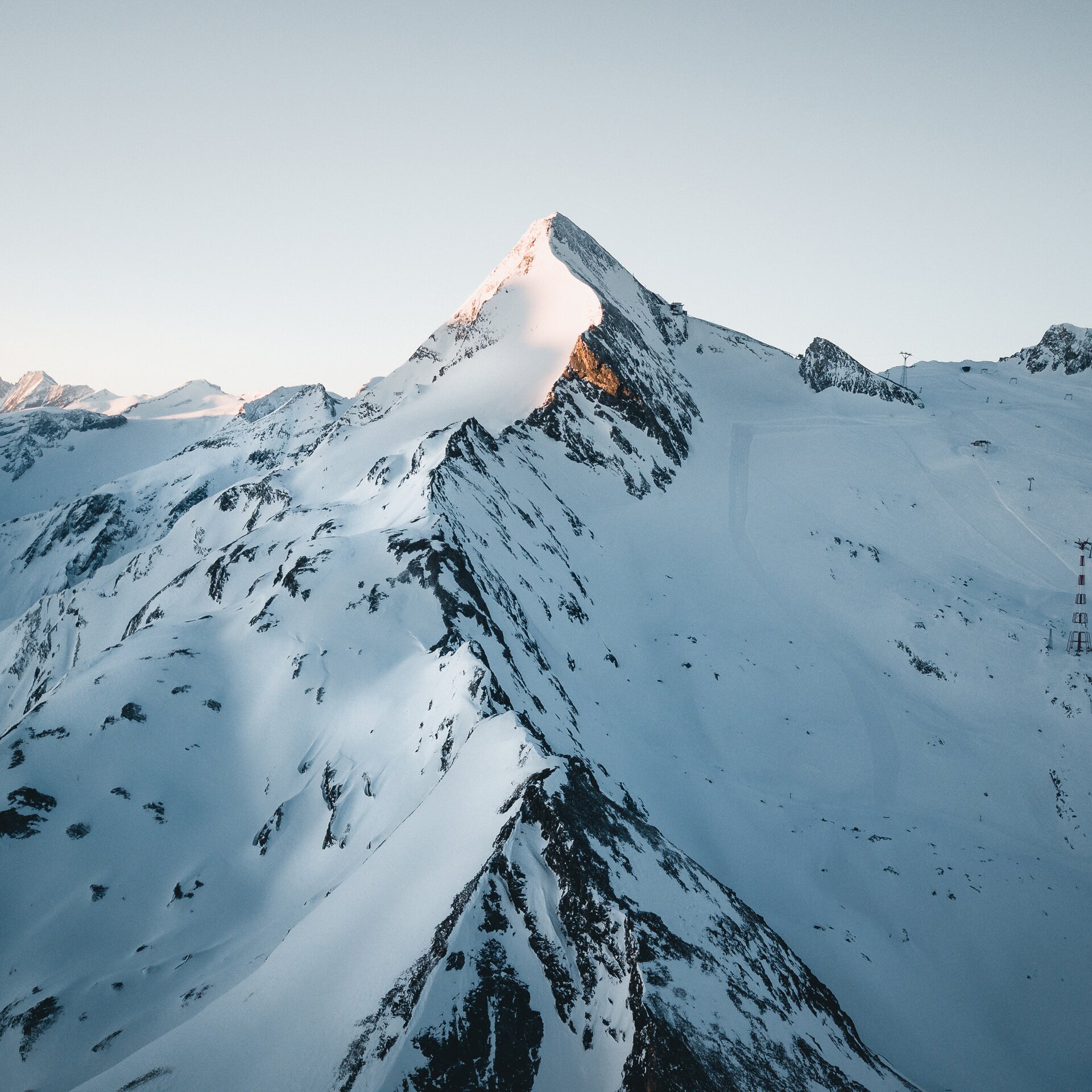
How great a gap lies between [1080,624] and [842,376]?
173ft

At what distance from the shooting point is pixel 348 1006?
41.0 feet

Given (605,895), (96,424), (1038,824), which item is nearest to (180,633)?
(605,895)

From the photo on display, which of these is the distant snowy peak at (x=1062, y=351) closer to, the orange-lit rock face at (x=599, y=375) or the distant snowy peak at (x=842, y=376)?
the distant snowy peak at (x=842, y=376)

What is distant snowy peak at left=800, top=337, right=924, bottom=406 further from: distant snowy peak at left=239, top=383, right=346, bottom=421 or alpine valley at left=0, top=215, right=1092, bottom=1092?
distant snowy peak at left=239, top=383, right=346, bottom=421

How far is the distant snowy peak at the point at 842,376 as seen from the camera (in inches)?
3356

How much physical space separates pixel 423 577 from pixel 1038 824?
30.4 m

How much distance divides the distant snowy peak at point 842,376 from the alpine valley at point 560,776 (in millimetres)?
23160

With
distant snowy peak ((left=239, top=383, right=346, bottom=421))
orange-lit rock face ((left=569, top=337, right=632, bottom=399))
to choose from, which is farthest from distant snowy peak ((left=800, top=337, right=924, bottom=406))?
distant snowy peak ((left=239, top=383, right=346, bottom=421))

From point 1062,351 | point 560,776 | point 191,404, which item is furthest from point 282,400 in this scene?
point 560,776

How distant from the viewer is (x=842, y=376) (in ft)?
290

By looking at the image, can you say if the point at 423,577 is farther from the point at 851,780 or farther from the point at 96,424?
the point at 96,424

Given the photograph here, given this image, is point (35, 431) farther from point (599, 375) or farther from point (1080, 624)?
point (1080, 624)

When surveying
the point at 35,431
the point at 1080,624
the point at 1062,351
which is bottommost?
the point at 1080,624

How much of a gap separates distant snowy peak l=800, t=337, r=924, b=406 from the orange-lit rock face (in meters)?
37.3
